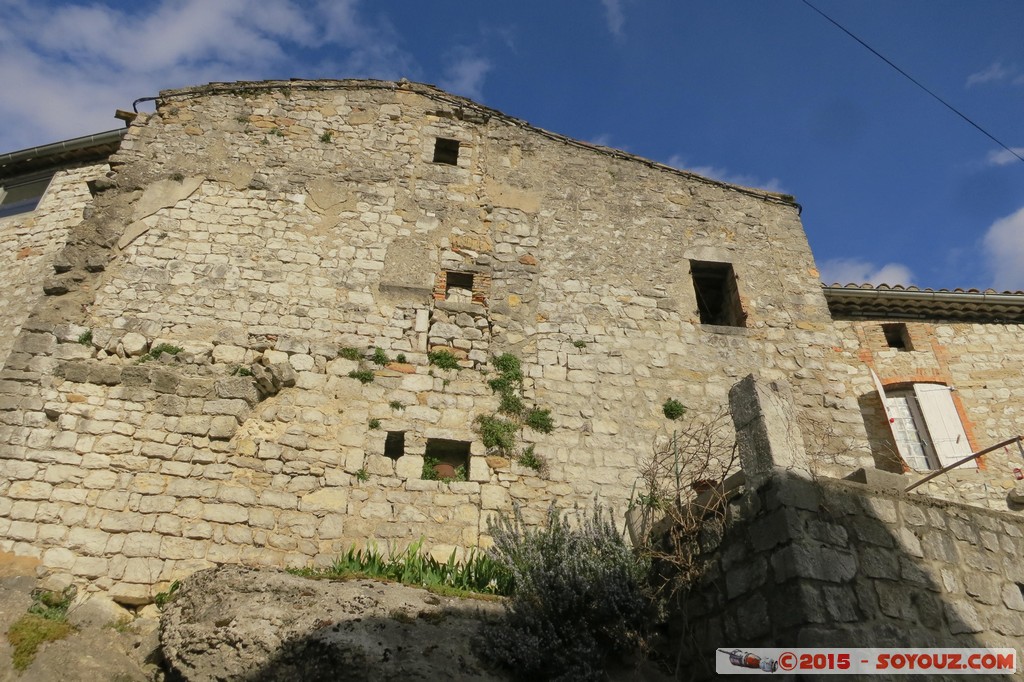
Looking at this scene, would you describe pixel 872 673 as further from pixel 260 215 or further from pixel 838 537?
pixel 260 215

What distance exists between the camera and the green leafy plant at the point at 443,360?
772 cm

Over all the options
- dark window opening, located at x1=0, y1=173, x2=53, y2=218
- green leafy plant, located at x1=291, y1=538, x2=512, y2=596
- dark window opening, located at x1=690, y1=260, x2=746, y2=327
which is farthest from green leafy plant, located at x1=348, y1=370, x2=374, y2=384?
dark window opening, located at x1=0, y1=173, x2=53, y2=218

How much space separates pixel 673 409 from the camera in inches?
307

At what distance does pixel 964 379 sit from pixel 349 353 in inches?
351

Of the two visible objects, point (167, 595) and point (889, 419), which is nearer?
point (167, 595)

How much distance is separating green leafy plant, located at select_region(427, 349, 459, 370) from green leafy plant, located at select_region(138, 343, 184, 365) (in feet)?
8.79

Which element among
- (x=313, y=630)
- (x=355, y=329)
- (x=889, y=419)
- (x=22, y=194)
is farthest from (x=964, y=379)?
(x=22, y=194)

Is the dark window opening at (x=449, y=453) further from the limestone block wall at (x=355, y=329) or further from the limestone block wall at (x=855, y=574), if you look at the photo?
the limestone block wall at (x=855, y=574)

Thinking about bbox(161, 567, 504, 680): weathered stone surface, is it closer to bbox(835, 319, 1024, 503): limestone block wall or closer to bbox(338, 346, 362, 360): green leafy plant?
bbox(338, 346, 362, 360): green leafy plant

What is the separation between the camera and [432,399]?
747 cm

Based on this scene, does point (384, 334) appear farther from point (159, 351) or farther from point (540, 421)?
point (159, 351)

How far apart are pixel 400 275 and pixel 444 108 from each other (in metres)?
3.05

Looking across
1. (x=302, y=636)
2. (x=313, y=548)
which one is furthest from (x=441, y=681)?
(x=313, y=548)

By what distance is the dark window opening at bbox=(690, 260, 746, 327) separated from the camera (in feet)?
30.1
